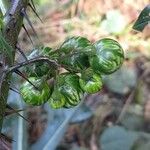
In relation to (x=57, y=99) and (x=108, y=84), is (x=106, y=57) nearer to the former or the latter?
(x=57, y=99)

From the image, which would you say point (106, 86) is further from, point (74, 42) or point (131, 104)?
point (74, 42)

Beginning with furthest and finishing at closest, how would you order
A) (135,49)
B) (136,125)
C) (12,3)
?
(135,49), (136,125), (12,3)

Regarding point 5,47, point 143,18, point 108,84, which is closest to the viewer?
point 5,47

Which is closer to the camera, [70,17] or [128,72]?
[128,72]

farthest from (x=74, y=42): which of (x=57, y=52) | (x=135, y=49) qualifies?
(x=135, y=49)

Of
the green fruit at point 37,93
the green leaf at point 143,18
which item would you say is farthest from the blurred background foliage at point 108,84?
the green fruit at point 37,93

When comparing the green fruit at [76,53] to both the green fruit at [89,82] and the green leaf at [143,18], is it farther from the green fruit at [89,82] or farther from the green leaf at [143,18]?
the green leaf at [143,18]

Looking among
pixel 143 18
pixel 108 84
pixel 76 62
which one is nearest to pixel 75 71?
pixel 76 62
